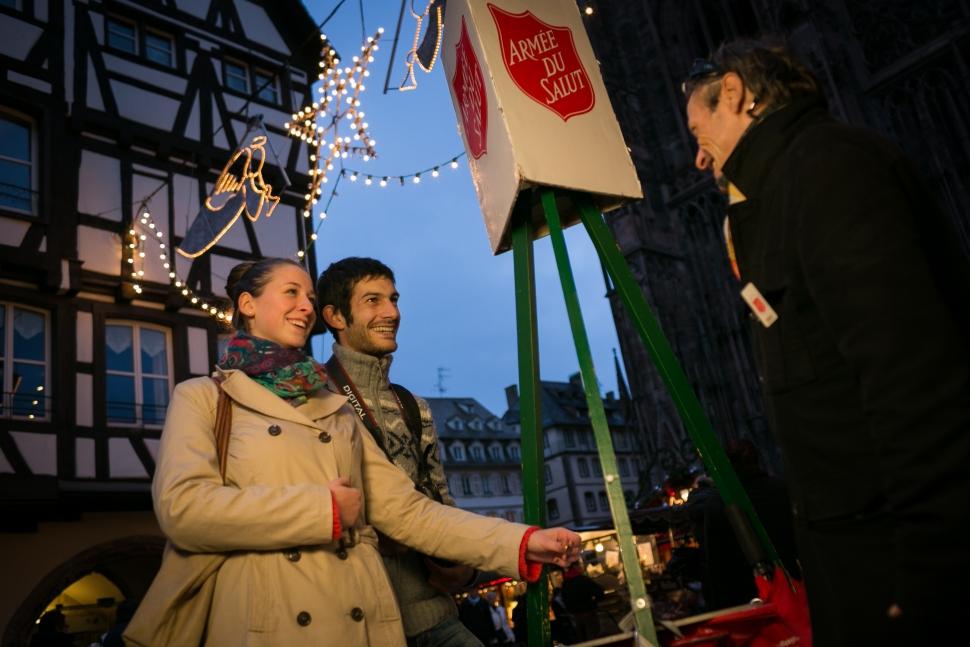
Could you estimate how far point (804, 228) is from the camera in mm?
1154

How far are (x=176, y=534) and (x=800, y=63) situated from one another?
1789 millimetres

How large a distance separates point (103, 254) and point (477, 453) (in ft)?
127

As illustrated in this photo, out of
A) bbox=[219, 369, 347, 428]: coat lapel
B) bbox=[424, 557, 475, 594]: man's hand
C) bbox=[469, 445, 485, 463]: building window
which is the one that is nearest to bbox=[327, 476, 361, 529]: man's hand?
bbox=[219, 369, 347, 428]: coat lapel

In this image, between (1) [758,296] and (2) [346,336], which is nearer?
(1) [758,296]

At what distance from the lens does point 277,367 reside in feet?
6.78

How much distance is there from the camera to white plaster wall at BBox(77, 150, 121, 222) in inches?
395

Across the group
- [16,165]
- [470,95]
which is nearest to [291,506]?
[470,95]

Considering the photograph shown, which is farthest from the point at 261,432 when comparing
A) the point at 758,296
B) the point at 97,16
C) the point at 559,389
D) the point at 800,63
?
the point at 559,389

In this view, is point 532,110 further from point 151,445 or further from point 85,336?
point 85,336

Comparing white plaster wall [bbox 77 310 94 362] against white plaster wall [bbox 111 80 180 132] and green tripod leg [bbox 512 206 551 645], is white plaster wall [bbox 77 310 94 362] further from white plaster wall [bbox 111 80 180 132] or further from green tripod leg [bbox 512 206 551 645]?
green tripod leg [bbox 512 206 551 645]

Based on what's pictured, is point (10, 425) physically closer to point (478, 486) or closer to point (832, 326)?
point (832, 326)

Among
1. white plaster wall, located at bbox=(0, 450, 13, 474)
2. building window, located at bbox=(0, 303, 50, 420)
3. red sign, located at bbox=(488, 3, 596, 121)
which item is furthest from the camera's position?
building window, located at bbox=(0, 303, 50, 420)

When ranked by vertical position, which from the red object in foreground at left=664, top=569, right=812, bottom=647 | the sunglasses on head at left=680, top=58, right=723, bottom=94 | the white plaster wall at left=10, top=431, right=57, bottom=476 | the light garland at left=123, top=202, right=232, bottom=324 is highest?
the light garland at left=123, top=202, right=232, bottom=324

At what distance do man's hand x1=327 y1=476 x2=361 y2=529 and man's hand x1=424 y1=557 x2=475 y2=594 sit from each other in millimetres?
607
